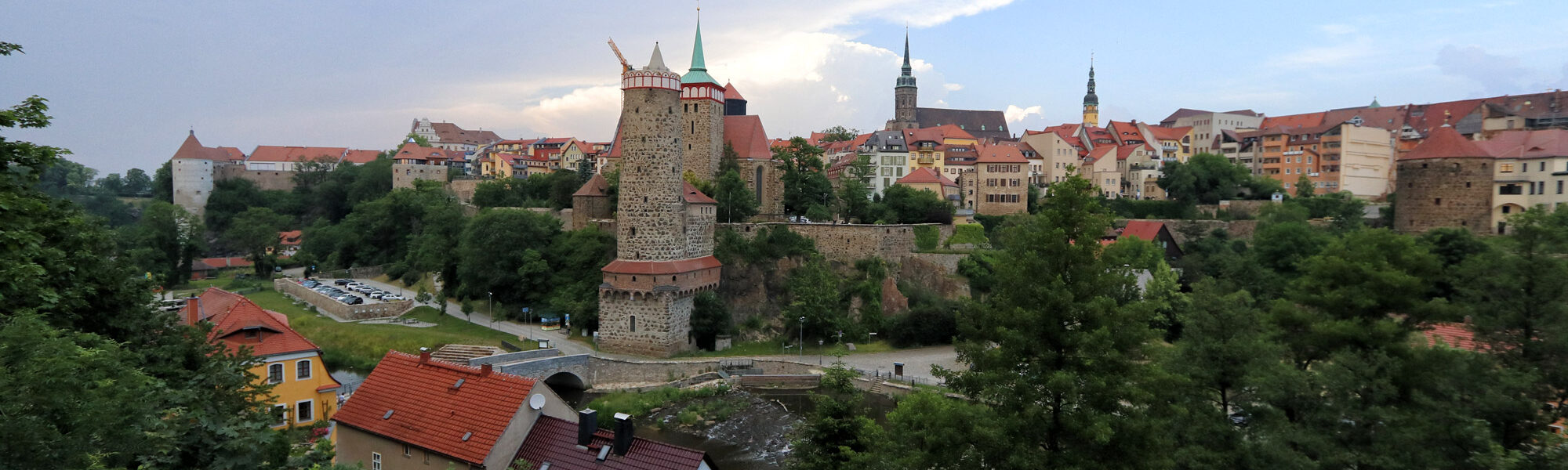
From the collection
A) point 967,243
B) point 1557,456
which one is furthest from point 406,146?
point 1557,456

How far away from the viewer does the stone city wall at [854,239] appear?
41219mm

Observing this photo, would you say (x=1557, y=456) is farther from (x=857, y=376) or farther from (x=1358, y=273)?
(x=857, y=376)

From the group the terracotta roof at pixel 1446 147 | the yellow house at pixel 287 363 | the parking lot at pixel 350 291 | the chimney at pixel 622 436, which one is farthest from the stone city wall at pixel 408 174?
the terracotta roof at pixel 1446 147

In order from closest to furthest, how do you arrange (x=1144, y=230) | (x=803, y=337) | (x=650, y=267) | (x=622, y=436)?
(x=622, y=436) → (x=650, y=267) → (x=803, y=337) → (x=1144, y=230)

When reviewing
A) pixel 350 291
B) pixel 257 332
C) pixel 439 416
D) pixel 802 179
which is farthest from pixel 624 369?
pixel 350 291

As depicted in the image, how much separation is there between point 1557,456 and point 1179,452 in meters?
4.87

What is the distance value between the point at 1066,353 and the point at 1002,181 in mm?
45622

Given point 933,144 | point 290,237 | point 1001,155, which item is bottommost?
point 290,237

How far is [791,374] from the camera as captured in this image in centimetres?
3350

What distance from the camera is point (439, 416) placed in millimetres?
16859

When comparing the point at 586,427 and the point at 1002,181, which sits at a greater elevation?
the point at 1002,181

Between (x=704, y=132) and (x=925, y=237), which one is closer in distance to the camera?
(x=925, y=237)

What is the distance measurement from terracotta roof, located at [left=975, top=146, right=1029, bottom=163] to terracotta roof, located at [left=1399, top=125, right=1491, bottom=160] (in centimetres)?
2128

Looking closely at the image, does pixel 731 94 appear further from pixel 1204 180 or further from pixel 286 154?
pixel 286 154
